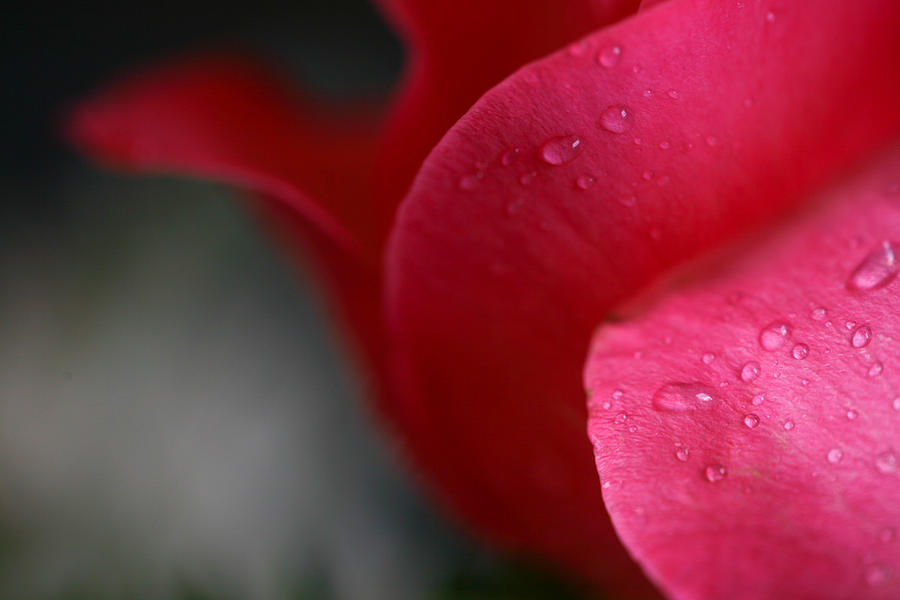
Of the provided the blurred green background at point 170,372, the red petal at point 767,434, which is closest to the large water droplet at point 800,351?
the red petal at point 767,434

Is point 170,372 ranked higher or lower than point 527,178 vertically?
lower

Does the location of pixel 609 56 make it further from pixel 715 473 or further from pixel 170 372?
pixel 170 372

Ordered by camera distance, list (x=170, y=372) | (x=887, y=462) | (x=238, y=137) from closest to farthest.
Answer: (x=887, y=462), (x=238, y=137), (x=170, y=372)

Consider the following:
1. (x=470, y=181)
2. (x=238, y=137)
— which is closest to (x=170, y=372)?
(x=238, y=137)

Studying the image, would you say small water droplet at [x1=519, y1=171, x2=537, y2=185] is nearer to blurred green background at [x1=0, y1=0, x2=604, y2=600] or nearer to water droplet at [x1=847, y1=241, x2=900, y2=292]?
water droplet at [x1=847, y1=241, x2=900, y2=292]

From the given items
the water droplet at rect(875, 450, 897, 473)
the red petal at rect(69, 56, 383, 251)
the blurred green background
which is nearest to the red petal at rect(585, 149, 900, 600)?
the water droplet at rect(875, 450, 897, 473)

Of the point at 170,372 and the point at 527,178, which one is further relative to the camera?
the point at 170,372
